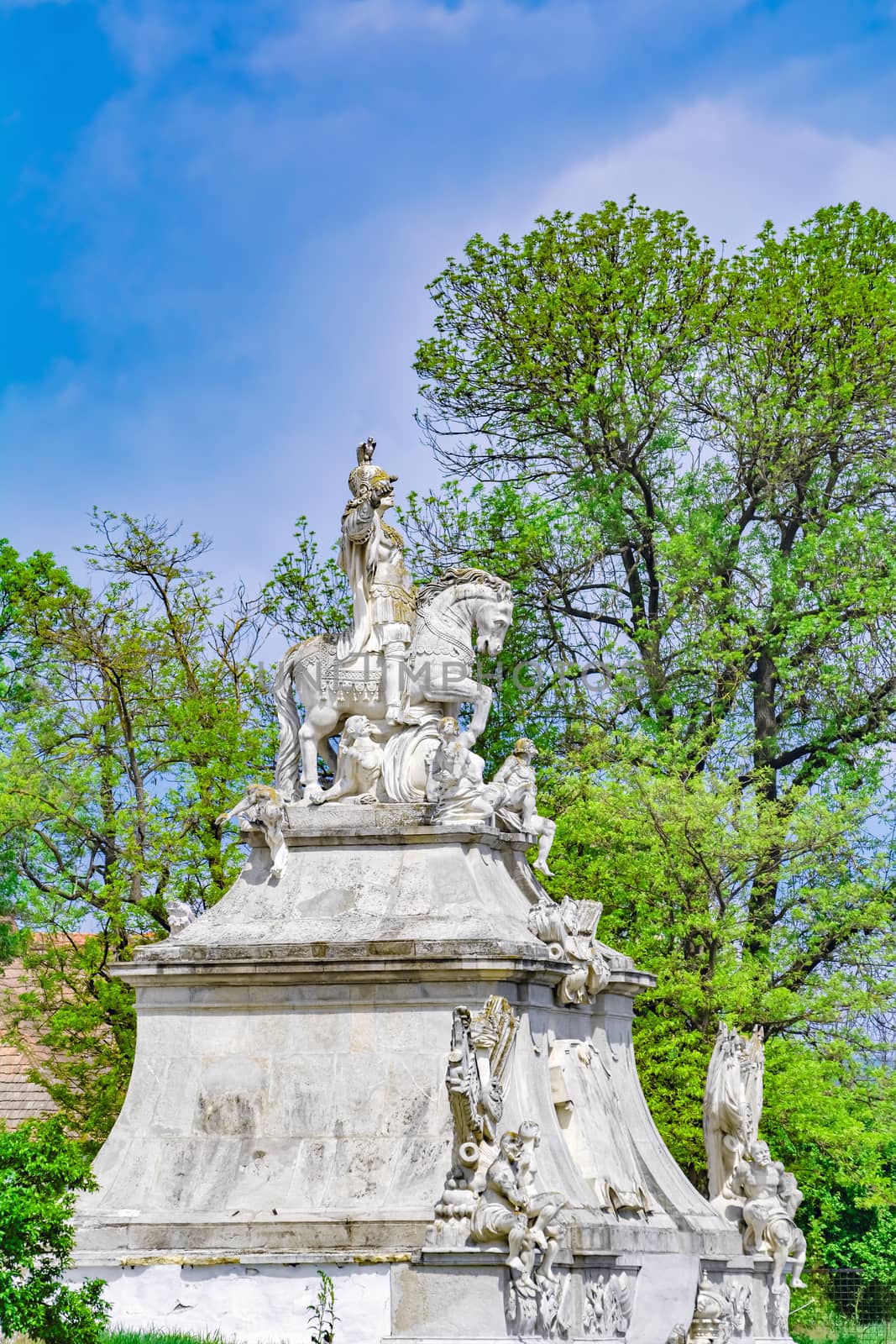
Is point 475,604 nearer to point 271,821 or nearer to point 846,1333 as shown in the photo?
point 271,821

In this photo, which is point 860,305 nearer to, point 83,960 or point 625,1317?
point 83,960

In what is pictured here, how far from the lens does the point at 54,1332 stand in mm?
12711

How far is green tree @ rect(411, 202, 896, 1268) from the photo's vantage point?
24875mm

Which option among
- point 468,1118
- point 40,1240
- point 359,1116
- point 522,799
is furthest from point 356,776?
point 40,1240

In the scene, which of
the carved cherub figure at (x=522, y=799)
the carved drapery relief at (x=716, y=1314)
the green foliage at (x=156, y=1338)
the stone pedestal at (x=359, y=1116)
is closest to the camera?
the green foliage at (x=156, y=1338)

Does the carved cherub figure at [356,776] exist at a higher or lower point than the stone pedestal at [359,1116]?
higher

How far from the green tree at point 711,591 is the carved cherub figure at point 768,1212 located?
4.79 metres

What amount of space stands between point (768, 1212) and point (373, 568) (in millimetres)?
6458

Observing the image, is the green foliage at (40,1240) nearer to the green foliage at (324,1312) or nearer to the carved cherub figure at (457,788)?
the green foliage at (324,1312)

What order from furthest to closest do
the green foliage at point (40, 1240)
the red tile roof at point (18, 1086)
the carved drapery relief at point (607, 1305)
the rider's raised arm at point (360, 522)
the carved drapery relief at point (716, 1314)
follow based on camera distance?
the red tile roof at point (18, 1086) → the rider's raised arm at point (360, 522) → the carved drapery relief at point (716, 1314) → the carved drapery relief at point (607, 1305) → the green foliage at point (40, 1240)

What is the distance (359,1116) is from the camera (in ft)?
52.1

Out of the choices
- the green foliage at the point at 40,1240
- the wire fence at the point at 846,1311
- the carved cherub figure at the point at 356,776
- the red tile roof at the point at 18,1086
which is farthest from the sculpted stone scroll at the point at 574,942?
the red tile roof at the point at 18,1086

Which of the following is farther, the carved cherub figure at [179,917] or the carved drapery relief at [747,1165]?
the carved drapery relief at [747,1165]

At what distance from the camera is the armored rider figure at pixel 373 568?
18.9m
